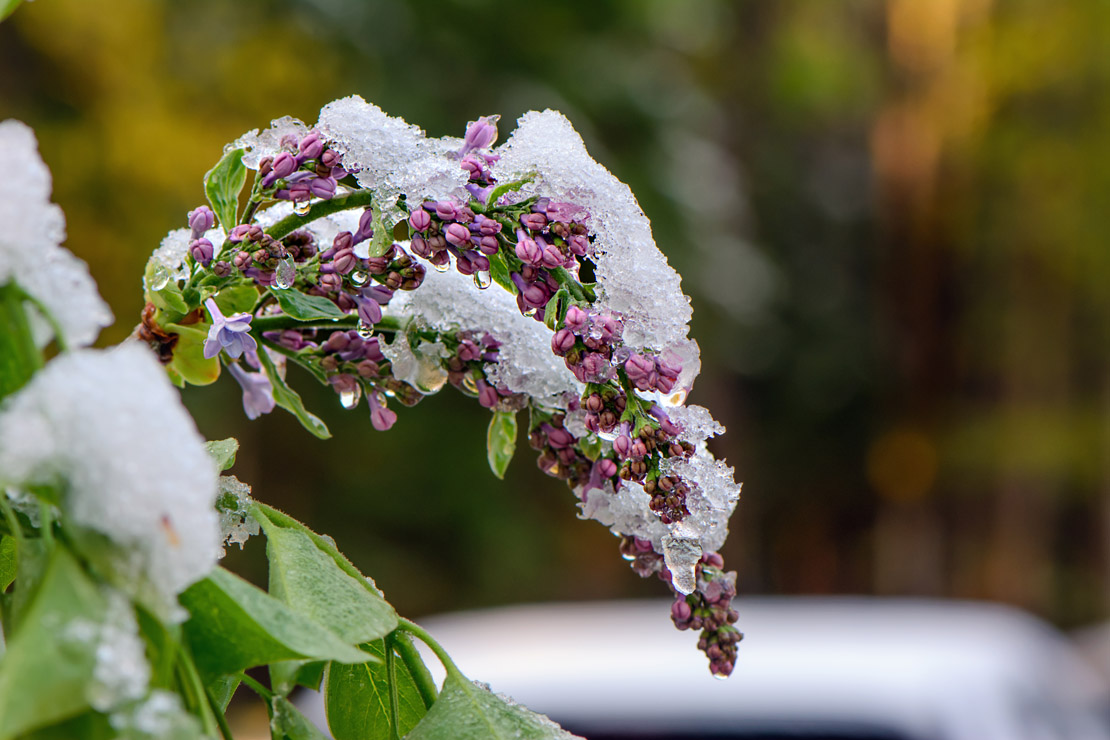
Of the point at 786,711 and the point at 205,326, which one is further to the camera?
the point at 786,711

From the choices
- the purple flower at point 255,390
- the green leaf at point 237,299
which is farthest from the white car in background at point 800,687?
the green leaf at point 237,299

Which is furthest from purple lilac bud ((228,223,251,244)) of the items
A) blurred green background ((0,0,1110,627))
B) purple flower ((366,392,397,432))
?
blurred green background ((0,0,1110,627))

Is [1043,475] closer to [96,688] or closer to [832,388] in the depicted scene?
[832,388]

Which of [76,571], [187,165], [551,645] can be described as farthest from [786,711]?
[187,165]

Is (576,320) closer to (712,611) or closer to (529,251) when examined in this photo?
(529,251)

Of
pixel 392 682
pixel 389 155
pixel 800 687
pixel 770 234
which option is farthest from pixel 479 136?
pixel 770 234
